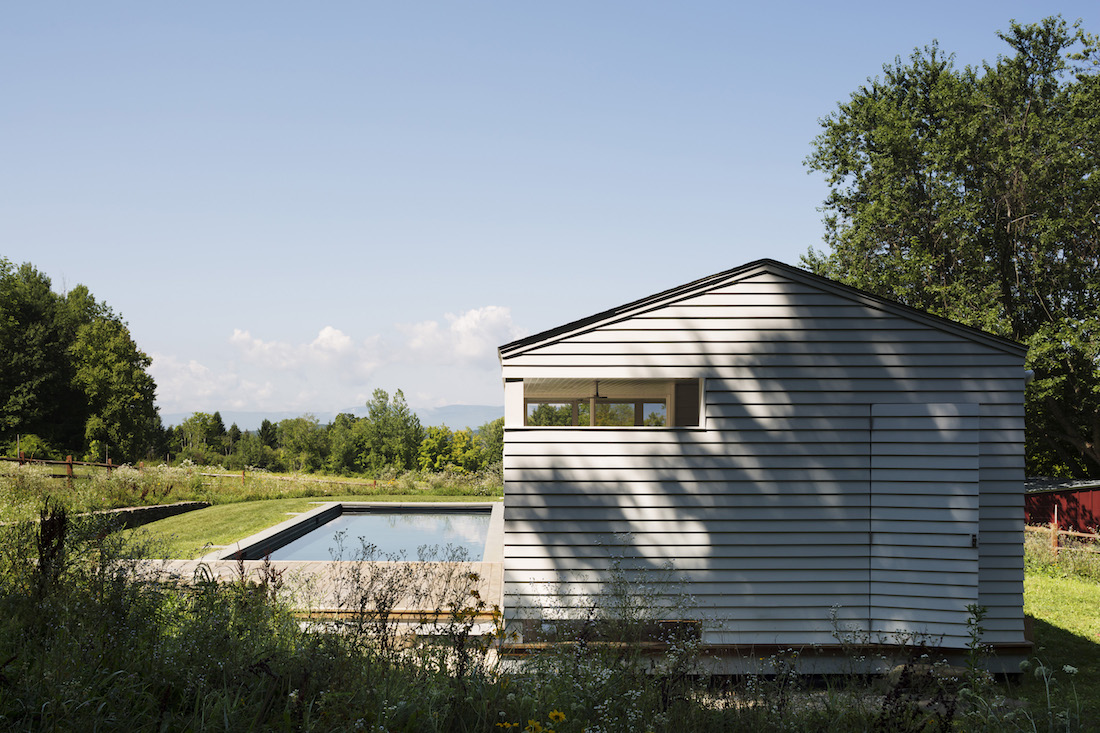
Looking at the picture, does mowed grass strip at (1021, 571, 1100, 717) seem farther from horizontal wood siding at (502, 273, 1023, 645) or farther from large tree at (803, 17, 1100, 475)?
large tree at (803, 17, 1100, 475)

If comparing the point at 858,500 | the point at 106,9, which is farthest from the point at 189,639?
the point at 106,9

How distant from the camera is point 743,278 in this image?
6465 mm

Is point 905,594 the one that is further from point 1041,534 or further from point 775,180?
point 775,180

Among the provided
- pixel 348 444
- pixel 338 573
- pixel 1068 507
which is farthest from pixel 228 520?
pixel 348 444

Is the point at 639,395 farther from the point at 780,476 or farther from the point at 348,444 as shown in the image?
the point at 348,444

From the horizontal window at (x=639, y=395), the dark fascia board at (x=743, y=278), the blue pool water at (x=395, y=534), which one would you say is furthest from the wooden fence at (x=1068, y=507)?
the blue pool water at (x=395, y=534)

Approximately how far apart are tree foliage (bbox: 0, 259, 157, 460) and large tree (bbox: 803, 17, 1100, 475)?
A: 3431cm

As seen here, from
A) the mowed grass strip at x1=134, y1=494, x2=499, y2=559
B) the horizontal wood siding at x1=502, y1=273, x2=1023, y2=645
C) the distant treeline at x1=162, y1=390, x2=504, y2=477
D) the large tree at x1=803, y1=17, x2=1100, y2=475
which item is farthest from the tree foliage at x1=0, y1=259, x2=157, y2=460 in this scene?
the horizontal wood siding at x1=502, y1=273, x2=1023, y2=645

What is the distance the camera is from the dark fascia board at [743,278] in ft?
20.6

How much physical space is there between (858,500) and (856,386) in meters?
1.06

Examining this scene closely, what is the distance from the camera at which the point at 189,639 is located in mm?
3410

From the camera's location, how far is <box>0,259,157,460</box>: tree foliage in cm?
3456

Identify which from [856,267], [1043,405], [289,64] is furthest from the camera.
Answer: [856,267]

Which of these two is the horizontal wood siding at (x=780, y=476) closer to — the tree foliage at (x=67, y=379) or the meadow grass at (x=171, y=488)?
the meadow grass at (x=171, y=488)
